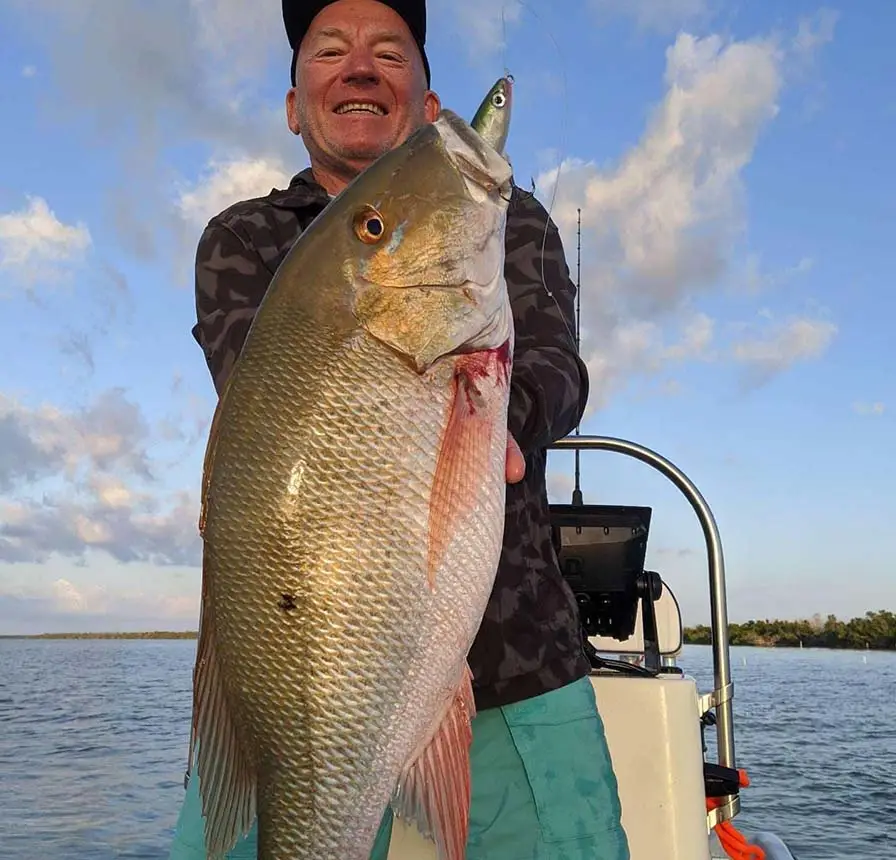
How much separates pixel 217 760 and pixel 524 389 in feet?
3.67

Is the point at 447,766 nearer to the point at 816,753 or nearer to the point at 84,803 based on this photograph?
the point at 84,803

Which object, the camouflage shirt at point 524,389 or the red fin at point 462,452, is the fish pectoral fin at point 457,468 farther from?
the camouflage shirt at point 524,389

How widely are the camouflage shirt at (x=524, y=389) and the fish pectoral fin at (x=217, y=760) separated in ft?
2.25

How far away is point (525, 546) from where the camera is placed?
2.50 metres

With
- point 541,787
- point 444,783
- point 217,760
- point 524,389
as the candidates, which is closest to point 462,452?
point 524,389

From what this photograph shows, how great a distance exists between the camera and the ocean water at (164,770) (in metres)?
A: 14.6

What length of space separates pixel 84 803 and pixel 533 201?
17866mm

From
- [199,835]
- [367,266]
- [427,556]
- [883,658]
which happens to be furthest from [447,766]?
[883,658]

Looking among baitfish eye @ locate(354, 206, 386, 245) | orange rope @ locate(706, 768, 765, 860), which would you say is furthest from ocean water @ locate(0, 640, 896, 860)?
baitfish eye @ locate(354, 206, 386, 245)

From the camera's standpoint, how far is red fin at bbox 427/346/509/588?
1845mm

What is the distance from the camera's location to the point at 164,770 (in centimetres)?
2073

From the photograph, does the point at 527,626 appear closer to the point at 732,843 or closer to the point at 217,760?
the point at 217,760

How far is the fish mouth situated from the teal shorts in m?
1.98

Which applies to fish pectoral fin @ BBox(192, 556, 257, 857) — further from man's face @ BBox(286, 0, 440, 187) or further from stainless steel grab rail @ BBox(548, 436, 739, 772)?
stainless steel grab rail @ BBox(548, 436, 739, 772)
